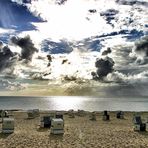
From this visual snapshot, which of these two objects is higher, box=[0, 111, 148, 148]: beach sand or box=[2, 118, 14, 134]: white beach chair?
box=[2, 118, 14, 134]: white beach chair

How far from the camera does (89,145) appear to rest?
2541cm

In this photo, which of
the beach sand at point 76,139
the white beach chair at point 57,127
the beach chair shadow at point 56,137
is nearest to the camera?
the beach sand at point 76,139

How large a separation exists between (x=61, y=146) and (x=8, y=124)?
26.3 feet

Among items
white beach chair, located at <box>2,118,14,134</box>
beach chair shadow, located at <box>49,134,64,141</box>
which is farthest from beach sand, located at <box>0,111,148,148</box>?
white beach chair, located at <box>2,118,14,134</box>

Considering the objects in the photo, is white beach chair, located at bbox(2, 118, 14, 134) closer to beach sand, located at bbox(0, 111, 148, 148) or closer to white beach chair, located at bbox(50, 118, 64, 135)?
beach sand, located at bbox(0, 111, 148, 148)

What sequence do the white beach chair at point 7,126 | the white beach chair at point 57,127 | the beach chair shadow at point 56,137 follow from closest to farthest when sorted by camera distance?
the beach chair shadow at point 56,137 → the white beach chair at point 57,127 → the white beach chair at point 7,126

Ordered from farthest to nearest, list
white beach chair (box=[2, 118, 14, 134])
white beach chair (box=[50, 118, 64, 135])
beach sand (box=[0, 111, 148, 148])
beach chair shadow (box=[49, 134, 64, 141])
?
white beach chair (box=[2, 118, 14, 134])
white beach chair (box=[50, 118, 64, 135])
beach chair shadow (box=[49, 134, 64, 141])
beach sand (box=[0, 111, 148, 148])

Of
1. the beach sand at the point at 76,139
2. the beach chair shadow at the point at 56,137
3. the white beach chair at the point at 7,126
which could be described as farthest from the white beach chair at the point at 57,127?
the white beach chair at the point at 7,126

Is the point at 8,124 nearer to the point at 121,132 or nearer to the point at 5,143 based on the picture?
the point at 5,143

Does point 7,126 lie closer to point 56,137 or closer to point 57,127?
point 57,127

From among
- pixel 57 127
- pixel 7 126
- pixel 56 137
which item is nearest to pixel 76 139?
pixel 56 137

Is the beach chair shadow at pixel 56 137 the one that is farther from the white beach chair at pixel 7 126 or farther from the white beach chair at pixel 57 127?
the white beach chair at pixel 7 126

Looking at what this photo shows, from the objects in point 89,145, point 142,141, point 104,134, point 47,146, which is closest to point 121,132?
point 104,134

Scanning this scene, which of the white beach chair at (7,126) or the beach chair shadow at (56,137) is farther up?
the white beach chair at (7,126)
